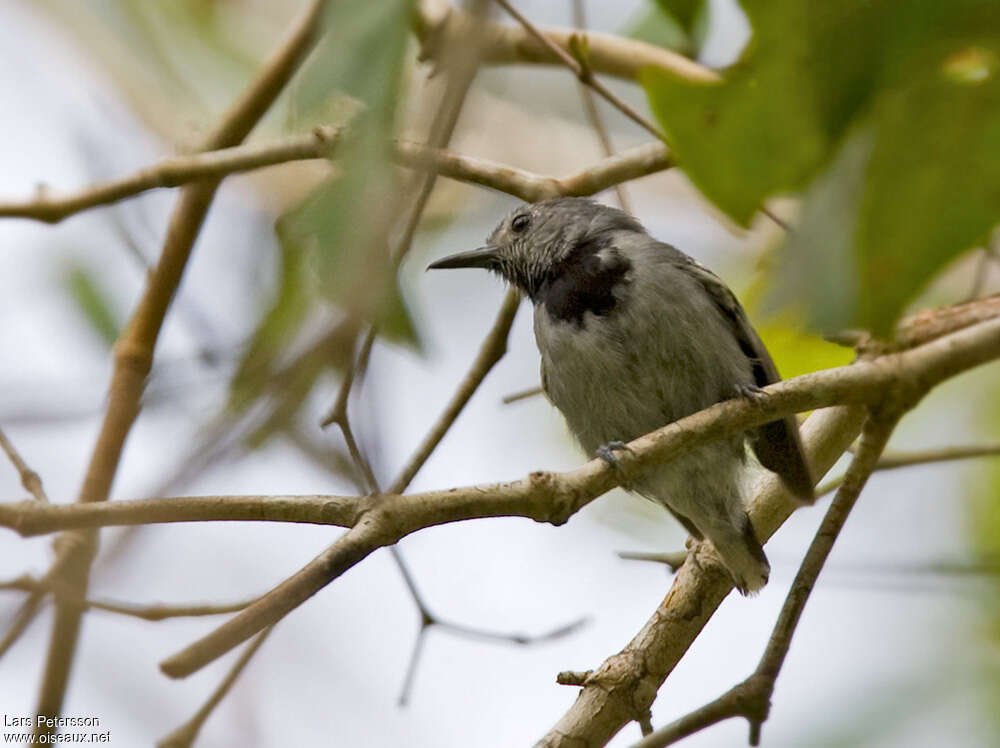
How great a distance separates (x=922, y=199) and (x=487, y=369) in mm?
3018

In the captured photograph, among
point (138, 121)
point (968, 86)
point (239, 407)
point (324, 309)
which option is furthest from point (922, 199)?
point (138, 121)

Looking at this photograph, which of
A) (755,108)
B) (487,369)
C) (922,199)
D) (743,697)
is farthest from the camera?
(487,369)

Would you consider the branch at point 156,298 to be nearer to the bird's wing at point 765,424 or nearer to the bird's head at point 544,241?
the bird's head at point 544,241

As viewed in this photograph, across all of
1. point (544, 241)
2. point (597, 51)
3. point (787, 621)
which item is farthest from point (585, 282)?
point (787, 621)

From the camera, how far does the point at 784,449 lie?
423cm

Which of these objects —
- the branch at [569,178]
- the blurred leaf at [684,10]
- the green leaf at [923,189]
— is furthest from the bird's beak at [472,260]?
the green leaf at [923,189]

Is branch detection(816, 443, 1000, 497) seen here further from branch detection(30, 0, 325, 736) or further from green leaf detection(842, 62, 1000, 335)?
green leaf detection(842, 62, 1000, 335)

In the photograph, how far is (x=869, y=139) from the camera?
1274 millimetres

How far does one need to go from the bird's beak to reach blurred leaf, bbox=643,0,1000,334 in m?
4.25

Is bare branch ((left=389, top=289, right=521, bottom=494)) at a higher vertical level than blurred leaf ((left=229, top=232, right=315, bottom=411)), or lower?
higher

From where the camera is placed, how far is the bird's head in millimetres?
5043

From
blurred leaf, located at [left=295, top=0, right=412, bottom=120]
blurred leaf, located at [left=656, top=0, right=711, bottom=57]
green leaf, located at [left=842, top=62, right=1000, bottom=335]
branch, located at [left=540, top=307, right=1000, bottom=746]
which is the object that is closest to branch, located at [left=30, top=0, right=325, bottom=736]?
blurred leaf, located at [left=656, top=0, right=711, bottom=57]

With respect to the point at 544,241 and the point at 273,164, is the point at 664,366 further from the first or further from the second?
the point at 273,164

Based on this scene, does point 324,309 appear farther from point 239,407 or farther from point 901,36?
point 901,36
